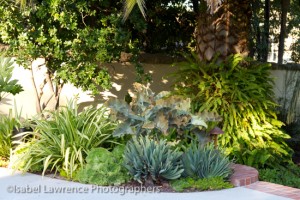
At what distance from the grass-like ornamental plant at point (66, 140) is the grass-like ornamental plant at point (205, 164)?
1.42 m

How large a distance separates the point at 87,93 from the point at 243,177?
5387mm

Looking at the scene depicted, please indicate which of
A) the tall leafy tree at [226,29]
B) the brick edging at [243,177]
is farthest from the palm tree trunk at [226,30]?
the brick edging at [243,177]

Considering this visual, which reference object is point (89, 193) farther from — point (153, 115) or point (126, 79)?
point (126, 79)

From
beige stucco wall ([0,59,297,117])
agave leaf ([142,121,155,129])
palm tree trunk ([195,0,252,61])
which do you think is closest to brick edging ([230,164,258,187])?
agave leaf ([142,121,155,129])

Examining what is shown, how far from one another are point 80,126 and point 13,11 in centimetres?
298

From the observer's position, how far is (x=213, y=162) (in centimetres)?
684

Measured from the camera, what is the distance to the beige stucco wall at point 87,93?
11383mm

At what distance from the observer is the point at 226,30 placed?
397 inches

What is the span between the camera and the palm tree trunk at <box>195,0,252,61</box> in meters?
10.0

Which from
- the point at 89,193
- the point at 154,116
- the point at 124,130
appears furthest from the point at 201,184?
the point at 89,193

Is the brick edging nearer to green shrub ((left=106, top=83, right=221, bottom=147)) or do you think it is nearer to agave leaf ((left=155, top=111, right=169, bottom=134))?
green shrub ((left=106, top=83, right=221, bottom=147))

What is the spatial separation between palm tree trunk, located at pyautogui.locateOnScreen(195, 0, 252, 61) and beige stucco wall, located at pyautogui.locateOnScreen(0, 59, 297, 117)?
1.56 metres

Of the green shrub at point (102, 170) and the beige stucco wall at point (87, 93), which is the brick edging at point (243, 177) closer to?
the green shrub at point (102, 170)

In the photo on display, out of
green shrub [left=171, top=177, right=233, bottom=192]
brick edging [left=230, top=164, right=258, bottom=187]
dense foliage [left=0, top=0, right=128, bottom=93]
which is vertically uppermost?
dense foliage [left=0, top=0, right=128, bottom=93]
